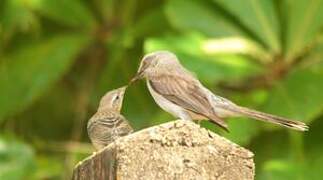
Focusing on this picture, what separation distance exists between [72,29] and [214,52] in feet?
5.12

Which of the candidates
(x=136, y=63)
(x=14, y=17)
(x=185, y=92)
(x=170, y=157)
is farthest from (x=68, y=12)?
(x=170, y=157)

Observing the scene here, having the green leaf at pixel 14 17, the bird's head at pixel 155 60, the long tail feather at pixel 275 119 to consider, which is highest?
the green leaf at pixel 14 17

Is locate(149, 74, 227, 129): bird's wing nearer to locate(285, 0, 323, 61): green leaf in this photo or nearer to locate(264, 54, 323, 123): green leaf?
locate(264, 54, 323, 123): green leaf

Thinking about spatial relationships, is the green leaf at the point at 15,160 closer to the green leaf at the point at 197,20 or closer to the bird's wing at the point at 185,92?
the green leaf at the point at 197,20

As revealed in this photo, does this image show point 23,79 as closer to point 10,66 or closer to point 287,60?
point 10,66

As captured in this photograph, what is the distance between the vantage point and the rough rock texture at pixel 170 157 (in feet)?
9.53

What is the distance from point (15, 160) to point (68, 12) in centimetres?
157

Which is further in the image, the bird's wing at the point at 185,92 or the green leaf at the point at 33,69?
the green leaf at the point at 33,69

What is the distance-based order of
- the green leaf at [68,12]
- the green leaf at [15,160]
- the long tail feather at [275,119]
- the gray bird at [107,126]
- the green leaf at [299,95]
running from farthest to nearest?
the green leaf at [68,12] → the green leaf at [299,95] → the green leaf at [15,160] → the gray bird at [107,126] → the long tail feather at [275,119]

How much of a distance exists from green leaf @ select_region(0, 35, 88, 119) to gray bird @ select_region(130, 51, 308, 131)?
3.81m

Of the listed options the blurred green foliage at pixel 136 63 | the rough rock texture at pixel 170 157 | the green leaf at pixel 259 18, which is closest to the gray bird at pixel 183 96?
the rough rock texture at pixel 170 157

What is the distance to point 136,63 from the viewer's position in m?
9.06

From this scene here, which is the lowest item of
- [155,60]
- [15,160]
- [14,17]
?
[155,60]

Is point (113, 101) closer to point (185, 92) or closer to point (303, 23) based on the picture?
point (185, 92)
